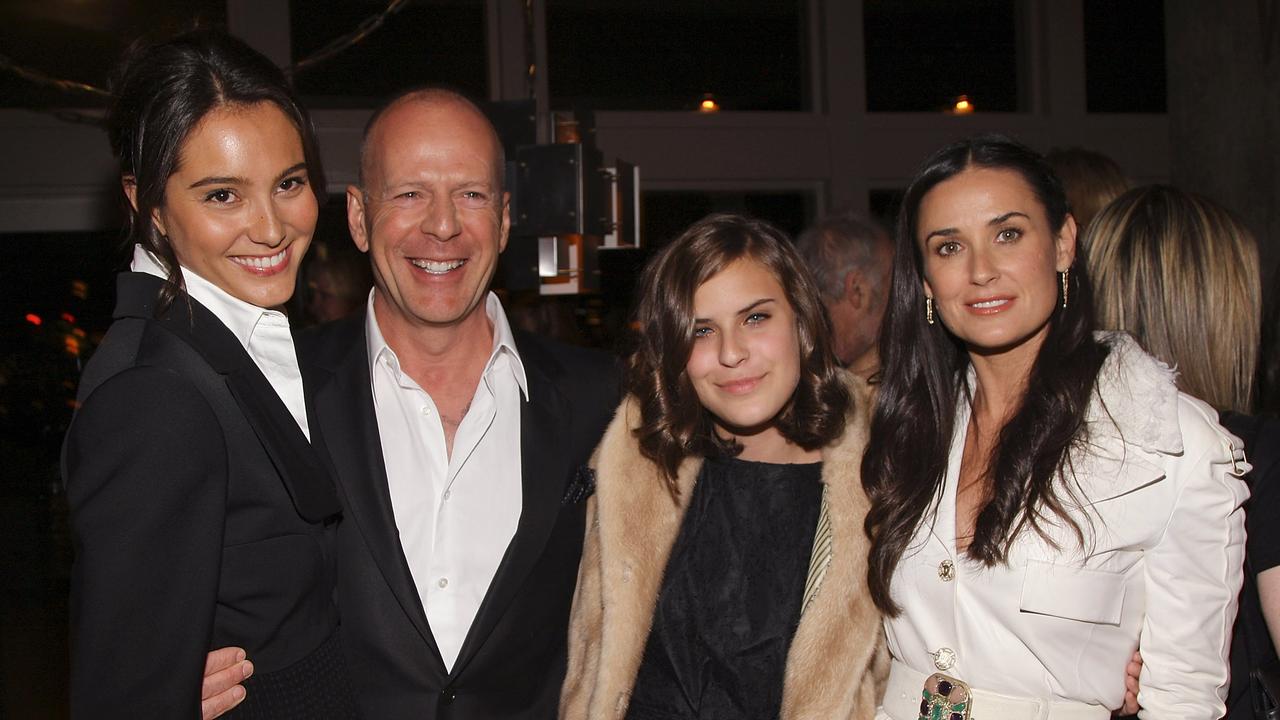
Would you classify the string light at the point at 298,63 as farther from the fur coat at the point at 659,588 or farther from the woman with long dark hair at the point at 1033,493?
the woman with long dark hair at the point at 1033,493

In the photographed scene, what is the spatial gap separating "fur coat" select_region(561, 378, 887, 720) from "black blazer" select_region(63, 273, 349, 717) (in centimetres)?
63

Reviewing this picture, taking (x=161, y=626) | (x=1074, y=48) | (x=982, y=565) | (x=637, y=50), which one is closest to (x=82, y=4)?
(x=637, y=50)

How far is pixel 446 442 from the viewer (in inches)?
82.6

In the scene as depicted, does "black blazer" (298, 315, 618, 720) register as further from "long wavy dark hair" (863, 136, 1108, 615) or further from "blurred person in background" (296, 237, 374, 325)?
"blurred person in background" (296, 237, 374, 325)

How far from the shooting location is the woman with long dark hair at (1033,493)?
1.60 m

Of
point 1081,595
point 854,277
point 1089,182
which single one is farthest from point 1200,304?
point 854,277

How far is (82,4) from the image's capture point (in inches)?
189

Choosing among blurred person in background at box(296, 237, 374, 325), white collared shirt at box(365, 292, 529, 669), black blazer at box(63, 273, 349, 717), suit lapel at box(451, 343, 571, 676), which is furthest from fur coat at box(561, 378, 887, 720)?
blurred person in background at box(296, 237, 374, 325)

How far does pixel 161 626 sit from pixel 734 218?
1.39 meters

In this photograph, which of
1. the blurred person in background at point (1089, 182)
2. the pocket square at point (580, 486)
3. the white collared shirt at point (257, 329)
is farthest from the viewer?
A: the blurred person in background at point (1089, 182)

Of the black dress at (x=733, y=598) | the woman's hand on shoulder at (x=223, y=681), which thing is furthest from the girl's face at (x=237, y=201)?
the black dress at (x=733, y=598)

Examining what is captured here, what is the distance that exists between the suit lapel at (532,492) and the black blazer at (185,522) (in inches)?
15.9

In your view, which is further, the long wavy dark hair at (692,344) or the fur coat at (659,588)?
the long wavy dark hair at (692,344)

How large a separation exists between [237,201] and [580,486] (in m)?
0.97
